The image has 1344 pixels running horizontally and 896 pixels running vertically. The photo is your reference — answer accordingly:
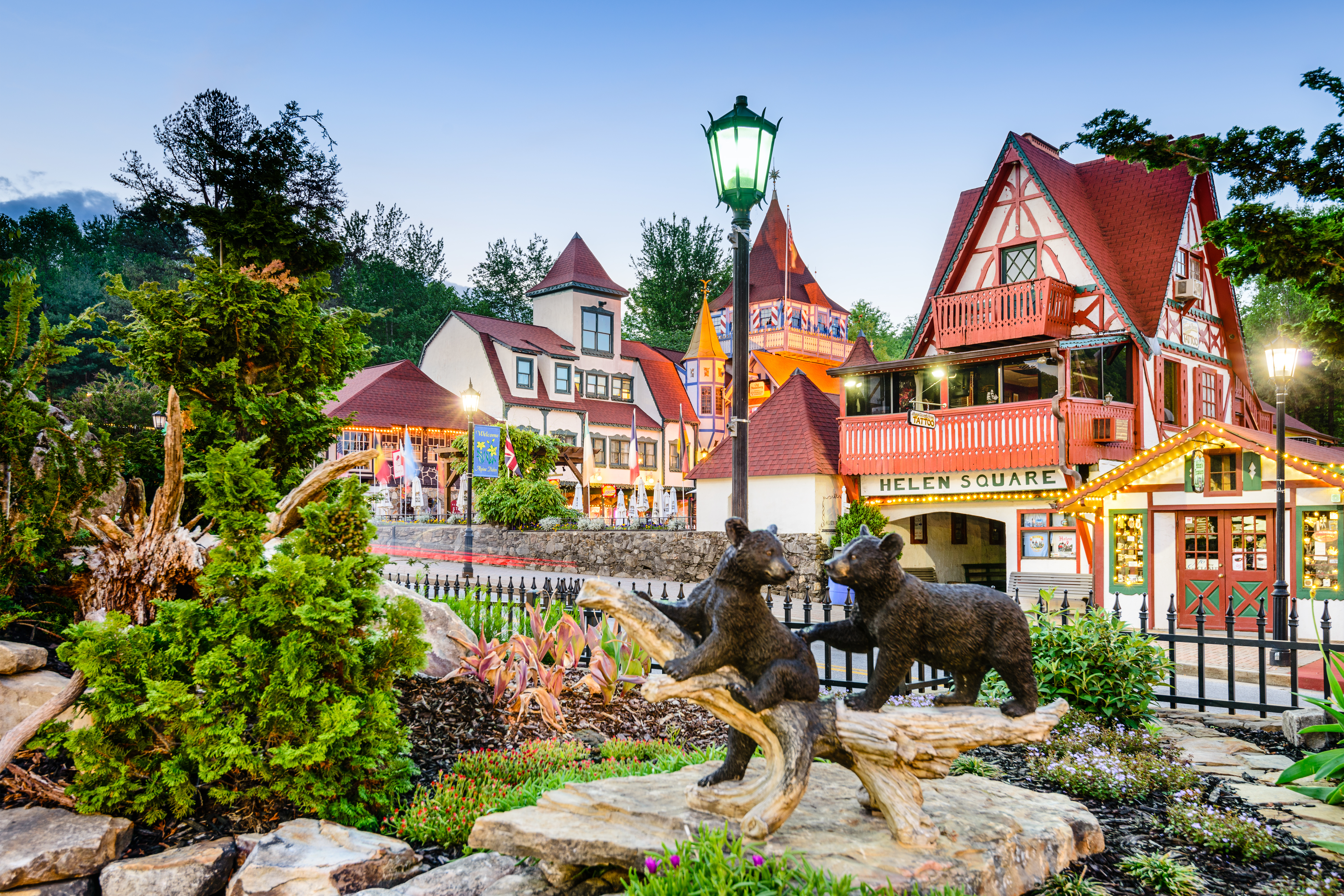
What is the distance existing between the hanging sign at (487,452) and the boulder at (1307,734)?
15.9 m

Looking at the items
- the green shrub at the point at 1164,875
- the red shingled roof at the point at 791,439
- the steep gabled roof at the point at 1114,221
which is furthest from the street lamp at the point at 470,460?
the green shrub at the point at 1164,875

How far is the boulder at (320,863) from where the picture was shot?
3789 mm

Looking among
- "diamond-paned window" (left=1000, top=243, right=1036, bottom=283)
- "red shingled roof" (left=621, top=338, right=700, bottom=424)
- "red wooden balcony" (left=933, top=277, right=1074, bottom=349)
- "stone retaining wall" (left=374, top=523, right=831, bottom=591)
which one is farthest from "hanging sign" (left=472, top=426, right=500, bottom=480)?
"red shingled roof" (left=621, top=338, right=700, bottom=424)

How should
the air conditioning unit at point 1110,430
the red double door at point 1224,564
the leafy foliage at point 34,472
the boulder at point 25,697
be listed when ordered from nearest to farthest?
the boulder at point 25,697 < the leafy foliage at point 34,472 < the red double door at point 1224,564 < the air conditioning unit at point 1110,430

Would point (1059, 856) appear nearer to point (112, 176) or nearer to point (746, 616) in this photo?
point (746, 616)

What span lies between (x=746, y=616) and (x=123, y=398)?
19022 mm

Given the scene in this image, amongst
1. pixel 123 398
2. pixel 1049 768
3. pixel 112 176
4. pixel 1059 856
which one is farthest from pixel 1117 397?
pixel 112 176

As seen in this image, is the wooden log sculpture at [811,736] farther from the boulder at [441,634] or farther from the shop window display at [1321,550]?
the shop window display at [1321,550]

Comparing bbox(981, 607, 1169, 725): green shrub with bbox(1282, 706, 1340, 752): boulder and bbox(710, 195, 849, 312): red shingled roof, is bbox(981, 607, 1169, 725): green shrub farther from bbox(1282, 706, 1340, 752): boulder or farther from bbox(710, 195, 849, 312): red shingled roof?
bbox(710, 195, 849, 312): red shingled roof

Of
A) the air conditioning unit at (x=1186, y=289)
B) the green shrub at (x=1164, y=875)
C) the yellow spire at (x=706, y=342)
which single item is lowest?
the green shrub at (x=1164, y=875)

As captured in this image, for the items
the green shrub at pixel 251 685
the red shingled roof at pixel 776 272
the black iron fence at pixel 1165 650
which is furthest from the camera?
the red shingled roof at pixel 776 272

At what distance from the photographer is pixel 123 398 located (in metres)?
18.0

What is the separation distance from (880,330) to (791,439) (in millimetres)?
49994

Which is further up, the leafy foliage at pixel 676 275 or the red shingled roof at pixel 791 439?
the leafy foliage at pixel 676 275
